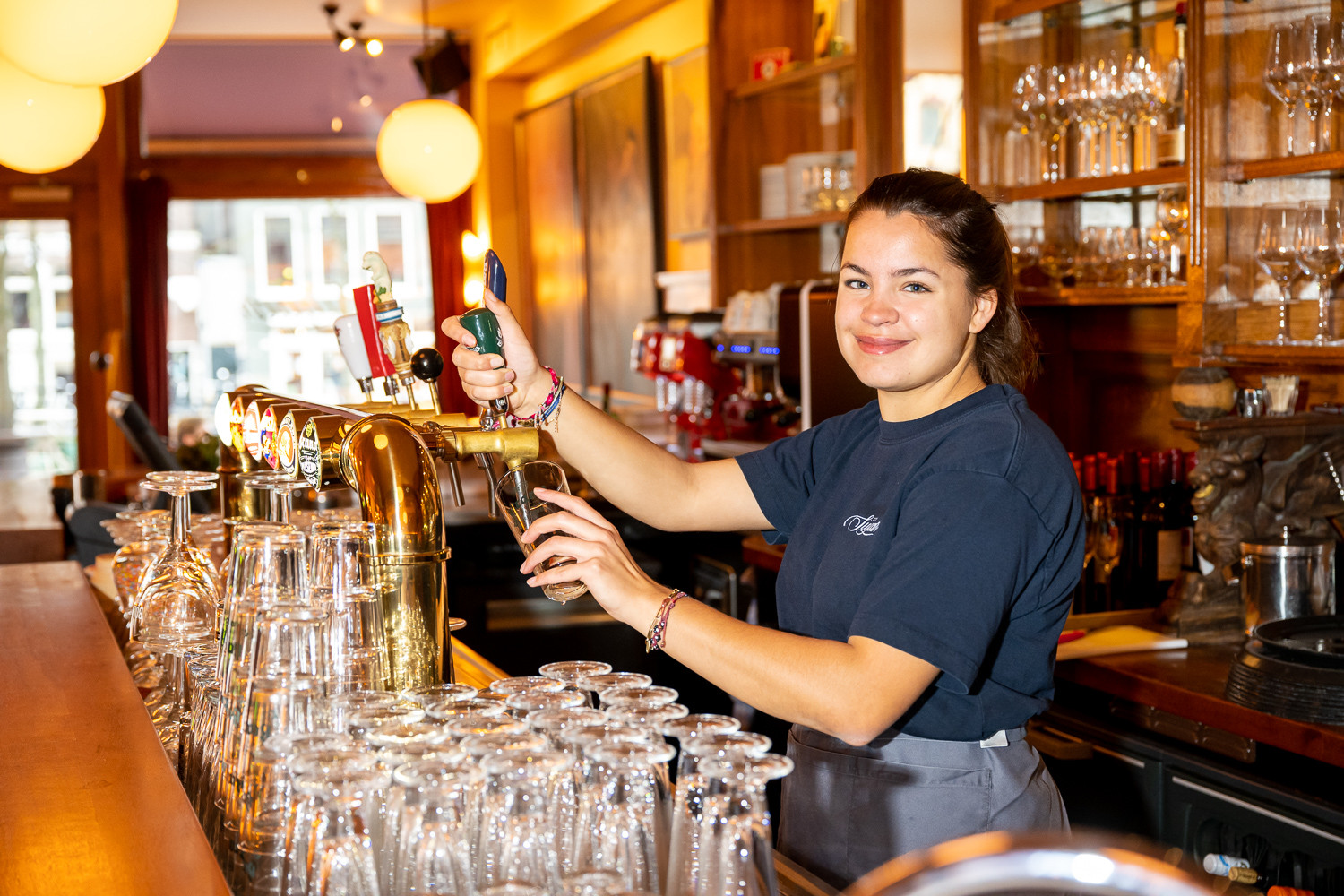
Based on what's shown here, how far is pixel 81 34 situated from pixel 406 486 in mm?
1806

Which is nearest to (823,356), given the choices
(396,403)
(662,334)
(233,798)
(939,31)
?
(939,31)

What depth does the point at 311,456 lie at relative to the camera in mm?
1437

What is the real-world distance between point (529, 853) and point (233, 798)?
1.31ft

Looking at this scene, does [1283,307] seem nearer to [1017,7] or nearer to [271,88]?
[1017,7]

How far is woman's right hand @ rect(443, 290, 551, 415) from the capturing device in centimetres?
157

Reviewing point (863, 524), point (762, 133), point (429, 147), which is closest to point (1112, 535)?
point (863, 524)

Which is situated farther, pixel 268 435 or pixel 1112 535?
pixel 1112 535

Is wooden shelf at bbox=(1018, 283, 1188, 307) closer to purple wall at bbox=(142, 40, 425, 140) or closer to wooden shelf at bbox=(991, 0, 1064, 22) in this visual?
wooden shelf at bbox=(991, 0, 1064, 22)

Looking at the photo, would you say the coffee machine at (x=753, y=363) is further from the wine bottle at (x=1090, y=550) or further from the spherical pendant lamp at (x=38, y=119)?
the spherical pendant lamp at (x=38, y=119)

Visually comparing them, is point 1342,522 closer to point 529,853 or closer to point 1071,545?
point 1071,545

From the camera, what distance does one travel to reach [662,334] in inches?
197

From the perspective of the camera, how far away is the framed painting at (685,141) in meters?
5.94

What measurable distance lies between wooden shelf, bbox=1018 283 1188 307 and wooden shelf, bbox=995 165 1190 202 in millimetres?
221

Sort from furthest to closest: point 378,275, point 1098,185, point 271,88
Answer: point 271,88, point 1098,185, point 378,275
